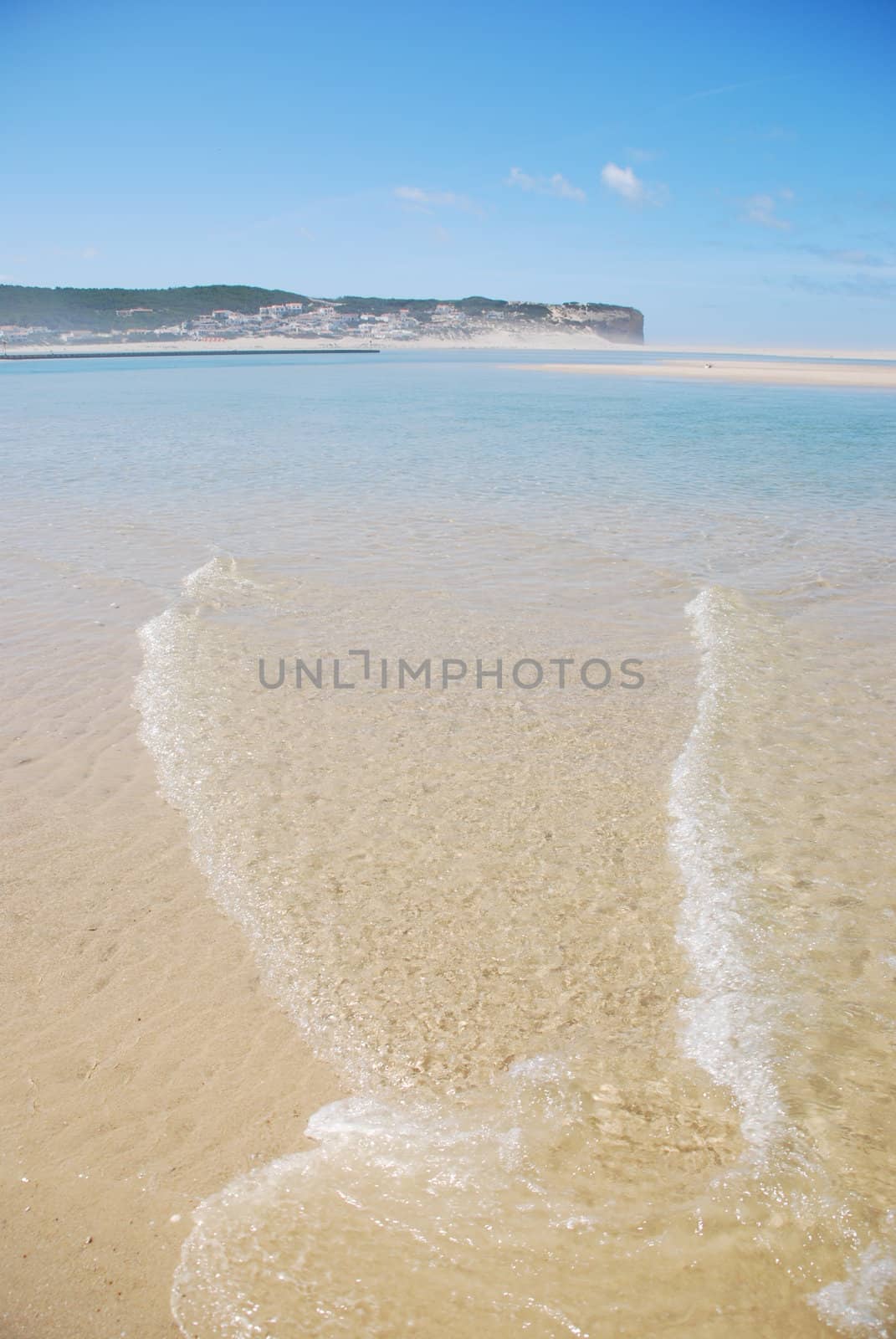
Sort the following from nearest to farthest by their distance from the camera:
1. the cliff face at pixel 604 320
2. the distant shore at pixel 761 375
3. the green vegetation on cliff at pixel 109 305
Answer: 1. the distant shore at pixel 761 375
2. the green vegetation on cliff at pixel 109 305
3. the cliff face at pixel 604 320

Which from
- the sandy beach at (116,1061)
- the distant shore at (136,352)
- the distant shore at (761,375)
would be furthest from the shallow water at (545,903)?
the distant shore at (136,352)

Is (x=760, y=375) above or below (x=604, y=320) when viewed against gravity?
below

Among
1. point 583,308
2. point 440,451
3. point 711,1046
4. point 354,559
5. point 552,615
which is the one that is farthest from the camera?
point 583,308

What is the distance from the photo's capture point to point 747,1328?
6.66ft

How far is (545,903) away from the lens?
3619mm

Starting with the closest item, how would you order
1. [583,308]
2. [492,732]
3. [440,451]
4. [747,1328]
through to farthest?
[747,1328]
[492,732]
[440,451]
[583,308]

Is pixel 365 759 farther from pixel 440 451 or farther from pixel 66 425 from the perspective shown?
pixel 66 425

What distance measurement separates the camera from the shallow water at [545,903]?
7.14 feet

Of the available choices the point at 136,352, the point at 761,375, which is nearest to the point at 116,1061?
the point at 761,375

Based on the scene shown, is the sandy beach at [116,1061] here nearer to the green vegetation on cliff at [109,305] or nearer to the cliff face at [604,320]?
the green vegetation on cliff at [109,305]

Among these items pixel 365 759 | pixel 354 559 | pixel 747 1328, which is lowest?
pixel 747 1328

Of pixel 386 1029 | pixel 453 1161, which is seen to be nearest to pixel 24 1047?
pixel 386 1029

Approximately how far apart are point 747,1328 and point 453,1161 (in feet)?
2.70

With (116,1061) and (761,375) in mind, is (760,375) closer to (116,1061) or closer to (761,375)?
(761,375)
